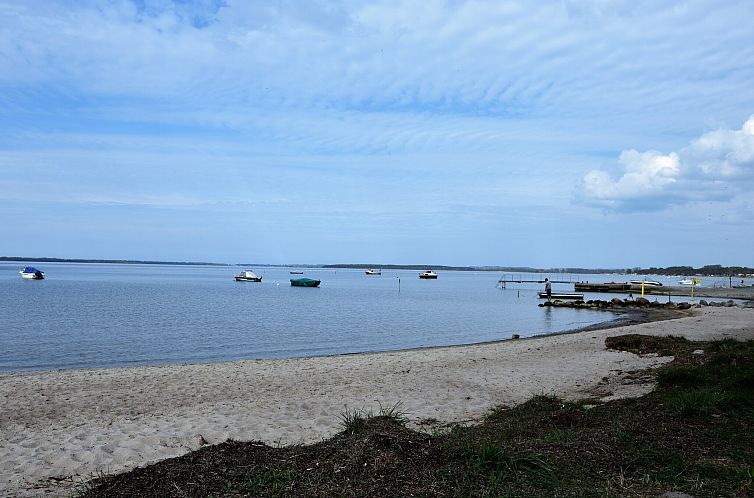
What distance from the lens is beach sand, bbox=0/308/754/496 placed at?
8000mm

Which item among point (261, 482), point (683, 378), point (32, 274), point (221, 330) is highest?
point (32, 274)

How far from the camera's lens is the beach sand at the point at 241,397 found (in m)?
8.00

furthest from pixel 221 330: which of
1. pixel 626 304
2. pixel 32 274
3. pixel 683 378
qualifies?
pixel 32 274

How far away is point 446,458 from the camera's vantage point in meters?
5.41

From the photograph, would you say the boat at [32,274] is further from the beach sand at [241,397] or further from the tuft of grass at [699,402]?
the tuft of grass at [699,402]

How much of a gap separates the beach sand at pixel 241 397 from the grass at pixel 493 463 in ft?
6.49

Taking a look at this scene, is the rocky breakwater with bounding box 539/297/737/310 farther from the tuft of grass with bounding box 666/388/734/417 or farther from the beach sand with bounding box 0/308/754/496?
the tuft of grass with bounding box 666/388/734/417

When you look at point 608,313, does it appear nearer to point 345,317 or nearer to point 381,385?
point 345,317

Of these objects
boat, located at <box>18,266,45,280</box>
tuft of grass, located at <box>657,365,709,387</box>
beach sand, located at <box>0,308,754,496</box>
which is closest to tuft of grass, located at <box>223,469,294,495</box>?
beach sand, located at <box>0,308,754,496</box>

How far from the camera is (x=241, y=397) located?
12.6 meters

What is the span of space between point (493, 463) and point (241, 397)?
329 inches

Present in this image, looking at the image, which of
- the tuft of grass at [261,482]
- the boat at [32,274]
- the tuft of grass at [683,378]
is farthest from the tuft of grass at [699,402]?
the boat at [32,274]

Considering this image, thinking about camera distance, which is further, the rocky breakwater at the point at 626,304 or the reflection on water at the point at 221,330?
the rocky breakwater at the point at 626,304

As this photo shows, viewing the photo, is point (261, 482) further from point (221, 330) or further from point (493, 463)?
point (221, 330)
